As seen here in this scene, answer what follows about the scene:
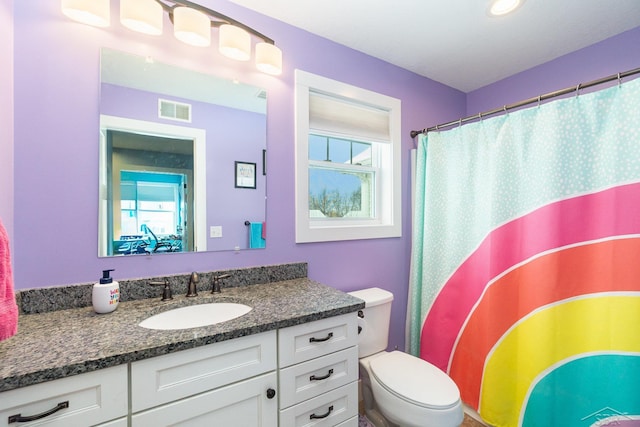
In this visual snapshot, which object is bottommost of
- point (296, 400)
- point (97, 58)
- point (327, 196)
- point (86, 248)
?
point (296, 400)

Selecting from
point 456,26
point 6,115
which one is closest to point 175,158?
point 6,115

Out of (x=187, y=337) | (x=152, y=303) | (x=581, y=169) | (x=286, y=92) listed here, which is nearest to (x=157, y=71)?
(x=286, y=92)

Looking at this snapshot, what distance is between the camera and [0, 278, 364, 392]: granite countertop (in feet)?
2.23

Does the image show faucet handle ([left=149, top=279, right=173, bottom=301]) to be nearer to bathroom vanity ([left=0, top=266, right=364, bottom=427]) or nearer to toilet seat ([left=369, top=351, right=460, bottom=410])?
bathroom vanity ([left=0, top=266, right=364, bottom=427])

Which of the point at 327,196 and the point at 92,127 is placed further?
the point at 327,196

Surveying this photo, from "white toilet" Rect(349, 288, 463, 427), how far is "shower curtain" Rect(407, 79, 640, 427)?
18.3 inches

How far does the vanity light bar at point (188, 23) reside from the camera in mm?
1060

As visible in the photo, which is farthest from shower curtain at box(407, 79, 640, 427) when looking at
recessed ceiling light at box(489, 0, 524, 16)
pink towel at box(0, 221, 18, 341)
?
pink towel at box(0, 221, 18, 341)

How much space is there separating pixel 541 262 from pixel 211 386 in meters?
1.64

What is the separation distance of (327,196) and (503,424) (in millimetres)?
1697

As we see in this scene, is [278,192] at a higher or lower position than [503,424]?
higher

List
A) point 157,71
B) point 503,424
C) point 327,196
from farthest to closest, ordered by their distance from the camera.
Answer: point 327,196 < point 503,424 < point 157,71

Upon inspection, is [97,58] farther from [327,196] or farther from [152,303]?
[327,196]

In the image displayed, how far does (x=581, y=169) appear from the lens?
1.29m
